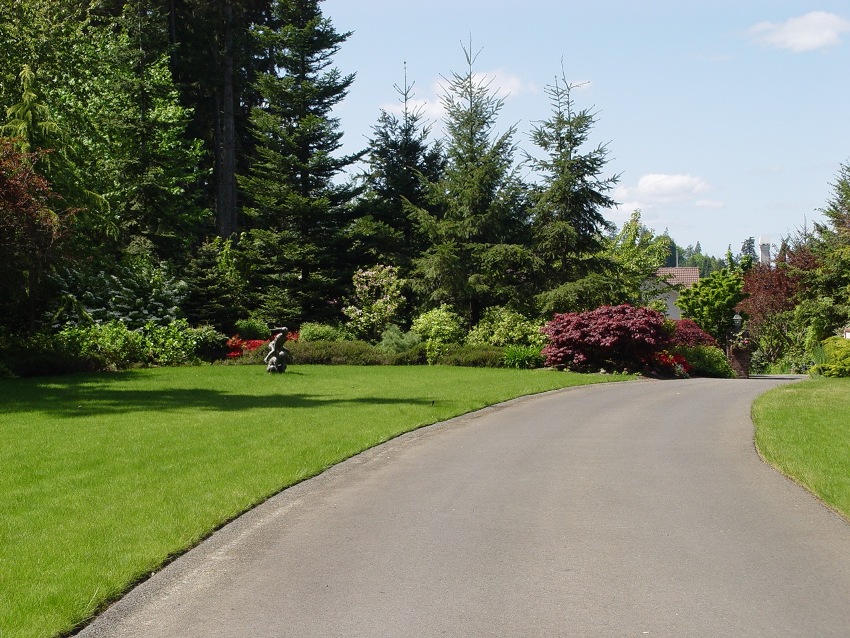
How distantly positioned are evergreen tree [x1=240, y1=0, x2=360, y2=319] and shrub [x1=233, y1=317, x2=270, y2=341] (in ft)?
9.37

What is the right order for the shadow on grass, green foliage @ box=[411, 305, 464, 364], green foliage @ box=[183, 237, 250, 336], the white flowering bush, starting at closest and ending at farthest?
the shadow on grass
green foliage @ box=[411, 305, 464, 364]
green foliage @ box=[183, 237, 250, 336]
the white flowering bush

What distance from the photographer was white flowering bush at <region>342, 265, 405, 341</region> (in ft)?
122

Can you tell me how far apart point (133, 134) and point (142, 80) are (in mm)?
2622

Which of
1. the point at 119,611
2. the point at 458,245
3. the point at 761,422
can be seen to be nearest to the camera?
the point at 119,611

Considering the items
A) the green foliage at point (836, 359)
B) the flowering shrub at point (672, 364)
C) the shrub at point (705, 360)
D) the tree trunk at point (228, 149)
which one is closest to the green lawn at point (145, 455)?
the flowering shrub at point (672, 364)

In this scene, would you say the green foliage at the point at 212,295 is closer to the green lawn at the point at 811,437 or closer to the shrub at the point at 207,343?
the shrub at the point at 207,343

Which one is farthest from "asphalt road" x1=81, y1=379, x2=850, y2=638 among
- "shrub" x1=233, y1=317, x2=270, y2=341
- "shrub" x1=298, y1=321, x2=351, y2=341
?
"shrub" x1=233, y1=317, x2=270, y2=341

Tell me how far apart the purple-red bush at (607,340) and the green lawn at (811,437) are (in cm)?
781

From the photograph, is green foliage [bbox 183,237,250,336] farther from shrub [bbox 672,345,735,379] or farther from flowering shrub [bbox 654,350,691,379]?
shrub [bbox 672,345,735,379]

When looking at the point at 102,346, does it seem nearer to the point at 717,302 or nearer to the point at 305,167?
the point at 305,167

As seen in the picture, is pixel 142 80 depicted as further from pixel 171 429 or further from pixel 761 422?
pixel 761 422

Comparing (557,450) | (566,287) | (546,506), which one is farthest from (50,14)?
(546,506)

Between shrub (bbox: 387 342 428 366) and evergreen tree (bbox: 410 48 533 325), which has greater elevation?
evergreen tree (bbox: 410 48 533 325)

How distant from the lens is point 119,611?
5871 millimetres
